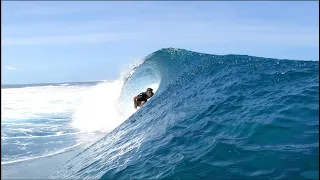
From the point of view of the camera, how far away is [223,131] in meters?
7.07

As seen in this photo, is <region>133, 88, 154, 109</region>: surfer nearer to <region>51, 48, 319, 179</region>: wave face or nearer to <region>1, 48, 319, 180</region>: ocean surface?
<region>1, 48, 319, 180</region>: ocean surface

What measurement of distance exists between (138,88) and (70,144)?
853 centimetres

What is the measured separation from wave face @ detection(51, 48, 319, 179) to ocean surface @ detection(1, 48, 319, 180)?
2cm

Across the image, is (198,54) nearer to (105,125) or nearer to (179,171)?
(105,125)

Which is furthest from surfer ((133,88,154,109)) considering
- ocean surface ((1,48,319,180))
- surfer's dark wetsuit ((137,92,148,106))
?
ocean surface ((1,48,319,180))

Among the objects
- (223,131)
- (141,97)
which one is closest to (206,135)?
(223,131)

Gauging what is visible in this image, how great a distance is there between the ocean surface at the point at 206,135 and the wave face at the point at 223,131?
A: 2 centimetres

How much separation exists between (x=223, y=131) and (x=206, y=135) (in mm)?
376

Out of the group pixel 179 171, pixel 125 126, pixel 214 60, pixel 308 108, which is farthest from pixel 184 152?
pixel 214 60

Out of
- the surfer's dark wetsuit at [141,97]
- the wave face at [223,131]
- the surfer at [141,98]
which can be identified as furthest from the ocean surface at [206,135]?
the surfer's dark wetsuit at [141,97]

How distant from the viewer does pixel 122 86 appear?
2045 centimetres

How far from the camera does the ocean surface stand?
5613mm

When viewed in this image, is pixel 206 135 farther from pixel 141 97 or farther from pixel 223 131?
pixel 141 97

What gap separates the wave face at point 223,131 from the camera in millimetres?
5516
